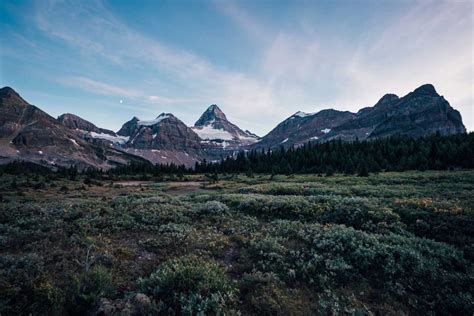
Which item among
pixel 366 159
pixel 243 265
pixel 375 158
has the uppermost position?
pixel 375 158

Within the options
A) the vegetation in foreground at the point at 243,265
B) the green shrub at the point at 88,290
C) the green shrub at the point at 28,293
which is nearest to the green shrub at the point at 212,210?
the vegetation in foreground at the point at 243,265

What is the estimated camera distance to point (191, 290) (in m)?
7.16

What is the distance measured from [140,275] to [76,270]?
2.30 meters

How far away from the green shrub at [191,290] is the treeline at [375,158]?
159ft

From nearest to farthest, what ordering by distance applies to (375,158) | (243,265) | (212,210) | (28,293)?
(28,293), (243,265), (212,210), (375,158)

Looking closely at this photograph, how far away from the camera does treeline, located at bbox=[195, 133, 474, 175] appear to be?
57375mm


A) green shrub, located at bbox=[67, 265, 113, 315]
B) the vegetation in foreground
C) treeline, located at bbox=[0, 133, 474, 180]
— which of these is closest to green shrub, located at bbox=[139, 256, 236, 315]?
the vegetation in foreground

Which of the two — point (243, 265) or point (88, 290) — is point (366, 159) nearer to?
point (243, 265)

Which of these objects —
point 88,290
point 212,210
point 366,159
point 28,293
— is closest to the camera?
point 28,293

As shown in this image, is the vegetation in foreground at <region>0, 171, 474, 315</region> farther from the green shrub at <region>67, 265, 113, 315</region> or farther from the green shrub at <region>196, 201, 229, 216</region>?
the green shrub at <region>196, 201, 229, 216</region>

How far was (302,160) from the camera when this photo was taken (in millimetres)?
86125

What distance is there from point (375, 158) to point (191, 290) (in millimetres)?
77458

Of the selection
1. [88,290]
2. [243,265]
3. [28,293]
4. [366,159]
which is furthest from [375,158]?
[28,293]

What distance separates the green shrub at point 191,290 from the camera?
6.43m
